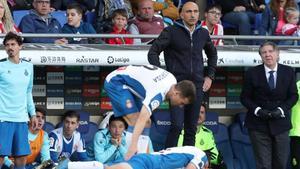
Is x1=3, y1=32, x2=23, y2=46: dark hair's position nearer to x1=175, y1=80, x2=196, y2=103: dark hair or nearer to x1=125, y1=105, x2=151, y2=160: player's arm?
x1=125, y1=105, x2=151, y2=160: player's arm

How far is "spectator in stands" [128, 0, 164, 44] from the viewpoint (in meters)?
15.9

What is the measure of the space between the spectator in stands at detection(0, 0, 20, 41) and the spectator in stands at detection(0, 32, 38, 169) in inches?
42.9

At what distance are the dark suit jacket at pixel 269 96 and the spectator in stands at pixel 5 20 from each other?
126 inches

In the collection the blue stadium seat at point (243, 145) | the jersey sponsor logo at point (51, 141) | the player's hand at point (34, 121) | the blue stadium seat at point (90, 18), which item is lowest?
the blue stadium seat at point (243, 145)

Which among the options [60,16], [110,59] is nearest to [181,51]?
[110,59]

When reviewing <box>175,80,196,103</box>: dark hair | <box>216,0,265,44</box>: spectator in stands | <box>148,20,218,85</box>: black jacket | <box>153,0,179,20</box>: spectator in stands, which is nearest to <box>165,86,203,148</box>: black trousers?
<box>148,20,218,85</box>: black jacket

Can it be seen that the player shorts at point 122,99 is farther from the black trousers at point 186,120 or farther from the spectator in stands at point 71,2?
the spectator in stands at point 71,2

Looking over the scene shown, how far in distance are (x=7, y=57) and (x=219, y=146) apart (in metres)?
3.50

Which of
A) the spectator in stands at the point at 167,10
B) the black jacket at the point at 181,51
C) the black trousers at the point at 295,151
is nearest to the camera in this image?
the black jacket at the point at 181,51

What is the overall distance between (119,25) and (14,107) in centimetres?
246

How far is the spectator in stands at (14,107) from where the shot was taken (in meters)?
13.8

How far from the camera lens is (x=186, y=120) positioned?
14.2 m

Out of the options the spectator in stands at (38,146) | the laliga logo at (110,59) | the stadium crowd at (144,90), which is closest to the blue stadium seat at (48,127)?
the stadium crowd at (144,90)

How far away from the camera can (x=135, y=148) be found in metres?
12.5
